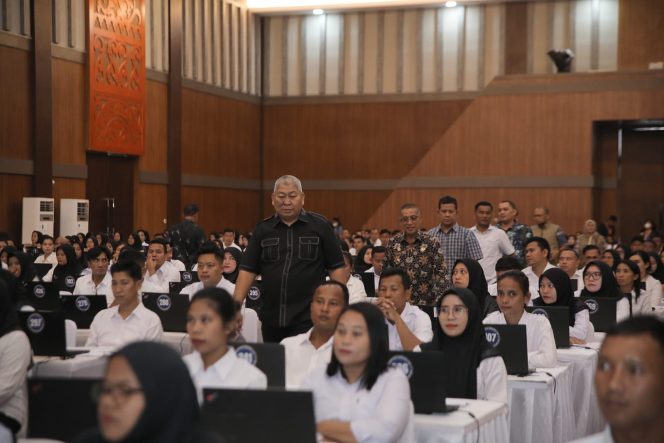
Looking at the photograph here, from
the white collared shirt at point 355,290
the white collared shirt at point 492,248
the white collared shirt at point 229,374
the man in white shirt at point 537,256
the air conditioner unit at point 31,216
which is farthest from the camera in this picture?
the air conditioner unit at point 31,216

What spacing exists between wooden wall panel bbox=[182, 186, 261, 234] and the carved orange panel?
259 cm

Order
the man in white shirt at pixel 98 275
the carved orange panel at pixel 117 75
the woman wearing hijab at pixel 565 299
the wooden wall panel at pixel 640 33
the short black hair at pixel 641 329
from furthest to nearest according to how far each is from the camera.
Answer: the wooden wall panel at pixel 640 33 → the carved orange panel at pixel 117 75 → the man in white shirt at pixel 98 275 → the woman wearing hijab at pixel 565 299 → the short black hair at pixel 641 329

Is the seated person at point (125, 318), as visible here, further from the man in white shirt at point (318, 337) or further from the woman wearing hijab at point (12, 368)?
the woman wearing hijab at point (12, 368)

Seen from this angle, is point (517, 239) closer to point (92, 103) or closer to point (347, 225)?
point (92, 103)

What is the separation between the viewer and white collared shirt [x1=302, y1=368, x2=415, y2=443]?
12.2 ft

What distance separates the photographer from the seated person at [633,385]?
2361 mm

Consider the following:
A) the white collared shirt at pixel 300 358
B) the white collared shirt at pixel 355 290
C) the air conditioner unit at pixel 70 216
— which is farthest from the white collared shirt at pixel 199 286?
the air conditioner unit at pixel 70 216

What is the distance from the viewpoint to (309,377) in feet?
13.0

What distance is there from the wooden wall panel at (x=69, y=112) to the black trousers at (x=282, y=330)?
12.4 metres

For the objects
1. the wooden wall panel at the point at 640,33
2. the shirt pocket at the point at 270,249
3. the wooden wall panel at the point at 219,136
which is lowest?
the shirt pocket at the point at 270,249

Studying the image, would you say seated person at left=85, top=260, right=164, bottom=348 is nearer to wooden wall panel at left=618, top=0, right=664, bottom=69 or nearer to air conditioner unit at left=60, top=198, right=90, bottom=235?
air conditioner unit at left=60, top=198, right=90, bottom=235

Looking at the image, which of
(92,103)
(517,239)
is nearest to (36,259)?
(92,103)

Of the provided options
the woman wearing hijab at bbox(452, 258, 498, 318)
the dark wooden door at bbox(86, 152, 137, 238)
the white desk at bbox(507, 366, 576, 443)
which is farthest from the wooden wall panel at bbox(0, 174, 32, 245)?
the white desk at bbox(507, 366, 576, 443)

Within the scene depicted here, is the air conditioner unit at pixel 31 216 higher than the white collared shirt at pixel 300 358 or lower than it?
higher
